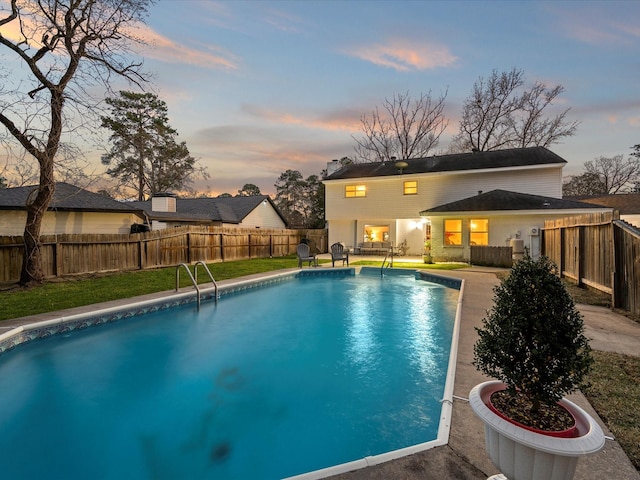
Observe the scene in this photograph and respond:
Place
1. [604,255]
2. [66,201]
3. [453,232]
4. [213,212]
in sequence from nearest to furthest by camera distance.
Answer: [604,255] → [66,201] → [453,232] → [213,212]

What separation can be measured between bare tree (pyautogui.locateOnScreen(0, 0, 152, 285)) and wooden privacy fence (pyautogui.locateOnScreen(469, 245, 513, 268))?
54.5 ft

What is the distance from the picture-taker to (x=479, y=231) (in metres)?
16.6

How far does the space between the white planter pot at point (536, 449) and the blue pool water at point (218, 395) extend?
1.66m

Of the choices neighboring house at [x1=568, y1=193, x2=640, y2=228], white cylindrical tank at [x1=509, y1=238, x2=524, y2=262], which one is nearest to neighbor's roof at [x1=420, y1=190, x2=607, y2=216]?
white cylindrical tank at [x1=509, y1=238, x2=524, y2=262]

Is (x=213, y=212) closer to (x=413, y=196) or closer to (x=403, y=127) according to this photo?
(x=413, y=196)

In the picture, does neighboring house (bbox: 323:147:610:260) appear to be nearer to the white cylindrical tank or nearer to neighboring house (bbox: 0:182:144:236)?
the white cylindrical tank

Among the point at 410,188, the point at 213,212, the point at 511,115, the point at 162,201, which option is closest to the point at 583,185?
the point at 511,115

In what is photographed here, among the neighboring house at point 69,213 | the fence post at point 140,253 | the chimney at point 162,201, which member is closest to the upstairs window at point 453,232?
the fence post at point 140,253

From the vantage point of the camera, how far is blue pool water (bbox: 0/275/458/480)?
3322mm

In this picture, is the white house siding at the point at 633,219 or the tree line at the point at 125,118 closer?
the tree line at the point at 125,118

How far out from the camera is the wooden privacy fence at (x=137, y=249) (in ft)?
35.4

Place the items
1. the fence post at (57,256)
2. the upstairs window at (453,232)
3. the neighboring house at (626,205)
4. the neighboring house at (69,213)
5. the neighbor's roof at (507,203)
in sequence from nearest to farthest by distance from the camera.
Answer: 1. the fence post at (57,256)
2. the neighboring house at (69,213)
3. the neighbor's roof at (507,203)
4. the upstairs window at (453,232)
5. the neighboring house at (626,205)

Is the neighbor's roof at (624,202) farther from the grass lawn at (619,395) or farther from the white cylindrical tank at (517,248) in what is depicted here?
the grass lawn at (619,395)

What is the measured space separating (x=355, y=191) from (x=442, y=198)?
555cm
